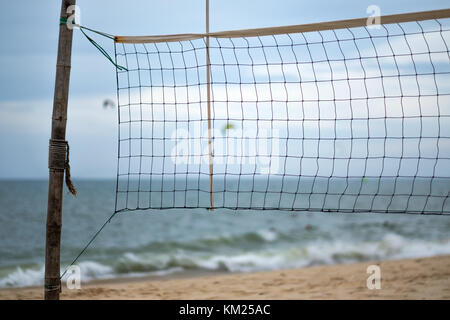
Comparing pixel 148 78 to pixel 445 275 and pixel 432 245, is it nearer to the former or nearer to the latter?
pixel 445 275

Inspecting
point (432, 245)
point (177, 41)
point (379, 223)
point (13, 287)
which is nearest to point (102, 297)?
point (13, 287)

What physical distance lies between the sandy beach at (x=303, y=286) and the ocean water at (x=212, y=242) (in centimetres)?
174

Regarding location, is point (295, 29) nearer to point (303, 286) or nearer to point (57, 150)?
Answer: point (57, 150)

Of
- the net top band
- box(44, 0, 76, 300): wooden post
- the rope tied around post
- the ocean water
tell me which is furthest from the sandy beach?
the rope tied around post

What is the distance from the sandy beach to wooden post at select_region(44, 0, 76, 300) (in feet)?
10.8

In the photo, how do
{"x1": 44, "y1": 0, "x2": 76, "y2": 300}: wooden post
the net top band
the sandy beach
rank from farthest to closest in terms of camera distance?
the sandy beach, the net top band, {"x1": 44, "y1": 0, "x2": 76, "y2": 300}: wooden post

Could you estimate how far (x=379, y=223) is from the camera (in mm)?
16625

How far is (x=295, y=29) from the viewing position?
148 inches

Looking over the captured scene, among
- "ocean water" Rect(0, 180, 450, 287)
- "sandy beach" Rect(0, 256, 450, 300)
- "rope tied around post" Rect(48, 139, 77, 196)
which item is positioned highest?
"rope tied around post" Rect(48, 139, 77, 196)

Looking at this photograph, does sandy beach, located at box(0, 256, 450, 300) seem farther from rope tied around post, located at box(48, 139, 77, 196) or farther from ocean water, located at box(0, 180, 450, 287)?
rope tied around post, located at box(48, 139, 77, 196)

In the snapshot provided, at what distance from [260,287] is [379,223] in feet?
34.3

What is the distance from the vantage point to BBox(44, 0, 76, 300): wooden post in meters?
3.45

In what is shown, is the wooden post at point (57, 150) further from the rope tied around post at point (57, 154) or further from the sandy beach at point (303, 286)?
the sandy beach at point (303, 286)

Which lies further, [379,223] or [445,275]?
[379,223]
